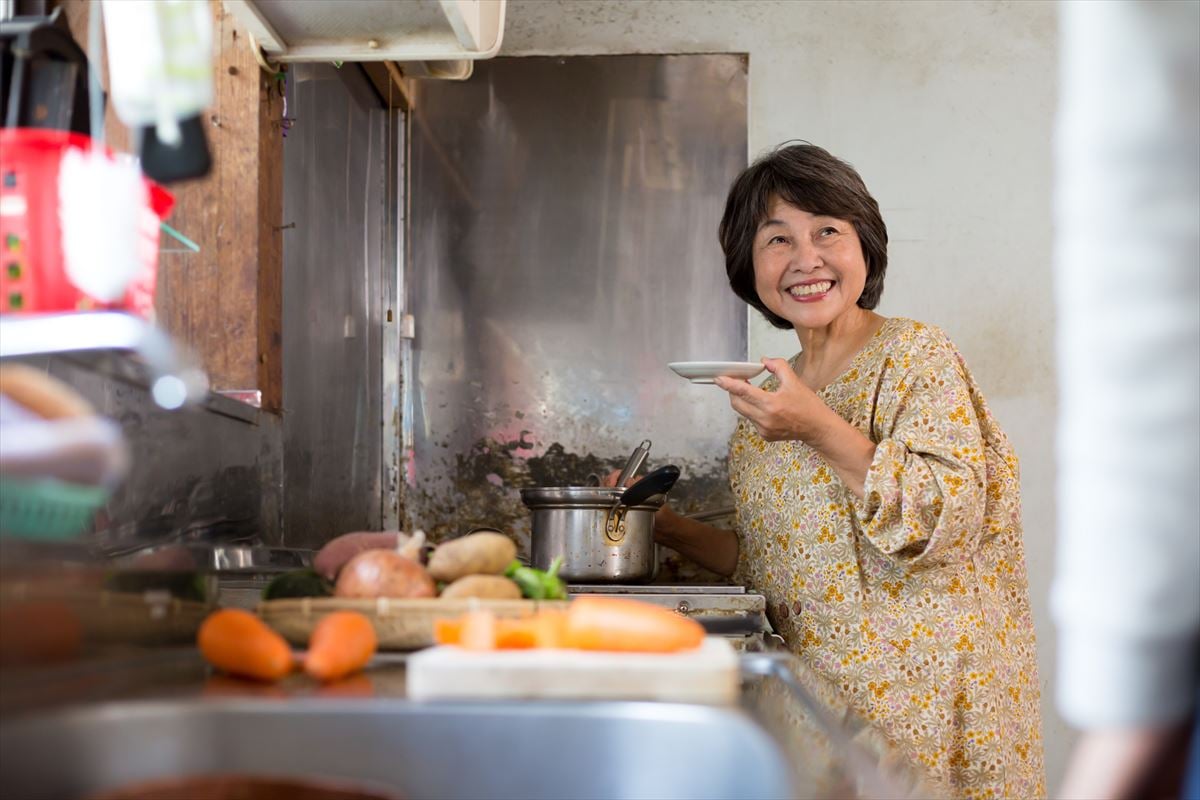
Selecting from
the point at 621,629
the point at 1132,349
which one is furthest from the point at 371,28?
the point at 1132,349

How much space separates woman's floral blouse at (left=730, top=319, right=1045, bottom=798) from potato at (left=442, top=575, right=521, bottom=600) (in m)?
0.83

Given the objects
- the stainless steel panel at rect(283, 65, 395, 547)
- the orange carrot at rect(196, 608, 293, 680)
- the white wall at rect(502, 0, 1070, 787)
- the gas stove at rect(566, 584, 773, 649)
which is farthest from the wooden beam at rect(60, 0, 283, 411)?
the white wall at rect(502, 0, 1070, 787)

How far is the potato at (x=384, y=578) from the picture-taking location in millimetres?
1168

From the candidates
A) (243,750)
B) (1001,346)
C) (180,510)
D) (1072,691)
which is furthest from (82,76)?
(1001,346)

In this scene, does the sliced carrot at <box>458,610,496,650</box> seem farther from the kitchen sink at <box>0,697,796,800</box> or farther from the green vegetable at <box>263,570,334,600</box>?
the green vegetable at <box>263,570,334,600</box>

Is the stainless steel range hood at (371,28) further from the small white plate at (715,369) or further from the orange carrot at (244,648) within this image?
the orange carrot at (244,648)

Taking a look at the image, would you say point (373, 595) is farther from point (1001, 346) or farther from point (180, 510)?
point (1001, 346)

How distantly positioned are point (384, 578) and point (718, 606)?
2.77ft

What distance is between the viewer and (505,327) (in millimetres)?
3244

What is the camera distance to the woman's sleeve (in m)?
1.82

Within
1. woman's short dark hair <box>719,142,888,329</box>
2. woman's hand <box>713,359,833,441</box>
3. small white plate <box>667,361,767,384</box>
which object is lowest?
woman's hand <box>713,359,833,441</box>

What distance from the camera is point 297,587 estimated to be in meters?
1.20

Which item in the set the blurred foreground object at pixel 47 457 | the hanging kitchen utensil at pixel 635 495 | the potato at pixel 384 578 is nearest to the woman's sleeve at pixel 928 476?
the hanging kitchen utensil at pixel 635 495

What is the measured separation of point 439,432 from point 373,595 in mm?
2078
